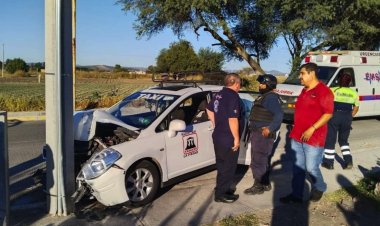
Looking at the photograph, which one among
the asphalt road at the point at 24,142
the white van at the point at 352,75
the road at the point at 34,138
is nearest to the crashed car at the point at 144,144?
the asphalt road at the point at 24,142

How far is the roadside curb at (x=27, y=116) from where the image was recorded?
14.7 metres

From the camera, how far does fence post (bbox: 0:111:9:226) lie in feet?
13.5

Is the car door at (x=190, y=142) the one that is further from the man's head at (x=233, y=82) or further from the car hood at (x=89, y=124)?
the man's head at (x=233, y=82)

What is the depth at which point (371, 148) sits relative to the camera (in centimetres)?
988

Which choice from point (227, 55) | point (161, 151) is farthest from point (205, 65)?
point (161, 151)

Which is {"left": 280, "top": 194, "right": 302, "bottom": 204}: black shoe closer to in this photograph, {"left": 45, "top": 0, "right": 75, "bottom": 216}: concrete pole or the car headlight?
the car headlight

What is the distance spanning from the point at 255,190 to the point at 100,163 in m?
2.26

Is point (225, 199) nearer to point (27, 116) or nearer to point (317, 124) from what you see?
point (317, 124)

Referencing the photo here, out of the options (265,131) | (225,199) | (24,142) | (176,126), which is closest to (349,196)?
(265,131)

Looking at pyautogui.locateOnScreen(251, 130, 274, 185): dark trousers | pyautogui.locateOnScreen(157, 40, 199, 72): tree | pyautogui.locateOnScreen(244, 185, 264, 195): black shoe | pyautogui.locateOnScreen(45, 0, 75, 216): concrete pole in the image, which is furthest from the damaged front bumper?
pyautogui.locateOnScreen(157, 40, 199, 72): tree

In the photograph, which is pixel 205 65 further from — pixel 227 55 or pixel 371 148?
pixel 371 148

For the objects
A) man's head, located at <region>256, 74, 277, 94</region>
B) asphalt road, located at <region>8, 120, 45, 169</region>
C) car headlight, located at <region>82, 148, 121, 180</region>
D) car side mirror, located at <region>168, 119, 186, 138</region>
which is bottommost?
asphalt road, located at <region>8, 120, 45, 169</region>

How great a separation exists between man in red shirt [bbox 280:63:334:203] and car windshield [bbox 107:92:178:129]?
1833 millimetres

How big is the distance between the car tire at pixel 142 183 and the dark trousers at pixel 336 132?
3.46m
